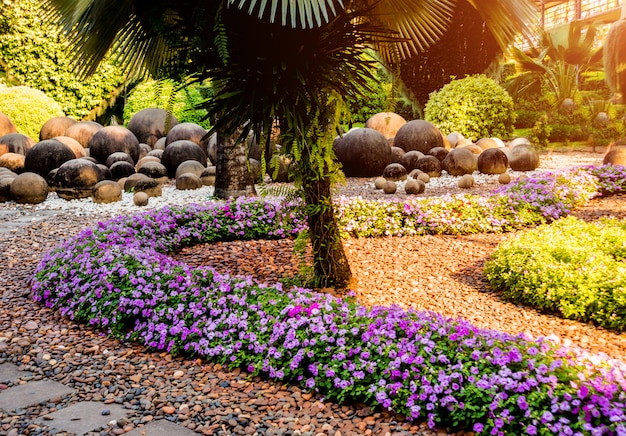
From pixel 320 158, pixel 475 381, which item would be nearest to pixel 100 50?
pixel 320 158

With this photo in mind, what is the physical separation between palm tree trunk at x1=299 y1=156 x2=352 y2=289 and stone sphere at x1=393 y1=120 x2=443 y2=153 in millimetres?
9915

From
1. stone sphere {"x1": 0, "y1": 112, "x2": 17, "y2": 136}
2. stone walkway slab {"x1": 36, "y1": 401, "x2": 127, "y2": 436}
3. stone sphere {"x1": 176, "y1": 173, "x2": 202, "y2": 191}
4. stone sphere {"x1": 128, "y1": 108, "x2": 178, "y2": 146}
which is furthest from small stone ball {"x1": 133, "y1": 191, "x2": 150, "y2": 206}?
stone sphere {"x1": 128, "y1": 108, "x2": 178, "y2": 146}

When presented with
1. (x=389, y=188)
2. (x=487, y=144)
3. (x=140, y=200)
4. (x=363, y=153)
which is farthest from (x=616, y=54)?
(x=140, y=200)

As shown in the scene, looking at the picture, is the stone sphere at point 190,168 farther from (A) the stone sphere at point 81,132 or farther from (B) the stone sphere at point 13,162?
(A) the stone sphere at point 81,132

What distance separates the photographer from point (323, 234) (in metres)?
4.71

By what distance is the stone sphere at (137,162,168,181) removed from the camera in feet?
39.9

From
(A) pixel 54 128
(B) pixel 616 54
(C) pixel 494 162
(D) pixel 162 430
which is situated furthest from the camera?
(A) pixel 54 128

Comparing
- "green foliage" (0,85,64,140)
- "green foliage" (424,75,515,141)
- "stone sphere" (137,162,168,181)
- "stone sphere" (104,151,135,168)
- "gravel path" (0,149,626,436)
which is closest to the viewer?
"gravel path" (0,149,626,436)

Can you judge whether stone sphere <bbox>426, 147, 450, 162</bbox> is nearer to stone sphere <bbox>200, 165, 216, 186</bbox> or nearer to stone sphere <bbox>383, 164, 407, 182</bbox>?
stone sphere <bbox>383, 164, 407, 182</bbox>

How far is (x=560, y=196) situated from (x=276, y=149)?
214 inches

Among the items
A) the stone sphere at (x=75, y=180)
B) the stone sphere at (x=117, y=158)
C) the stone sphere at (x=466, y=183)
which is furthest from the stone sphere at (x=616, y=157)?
the stone sphere at (x=117, y=158)

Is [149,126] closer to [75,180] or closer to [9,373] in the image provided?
[75,180]

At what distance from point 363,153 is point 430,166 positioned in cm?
144

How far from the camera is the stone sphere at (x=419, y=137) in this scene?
14.3 metres
